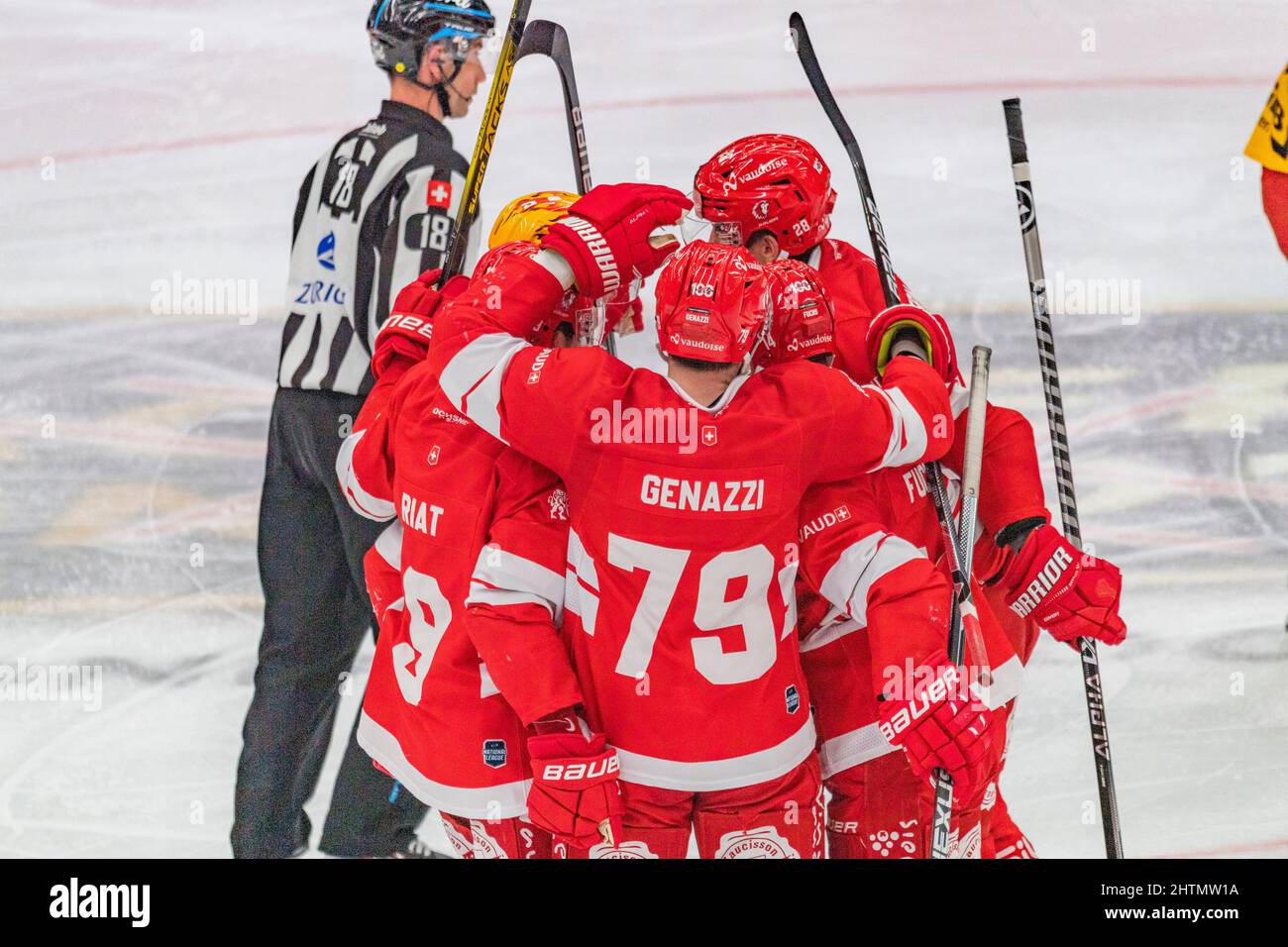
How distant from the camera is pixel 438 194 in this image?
3.20m

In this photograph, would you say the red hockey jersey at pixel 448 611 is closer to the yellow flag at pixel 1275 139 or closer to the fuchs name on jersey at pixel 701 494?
A: the fuchs name on jersey at pixel 701 494

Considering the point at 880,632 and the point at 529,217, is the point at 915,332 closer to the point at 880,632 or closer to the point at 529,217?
the point at 880,632

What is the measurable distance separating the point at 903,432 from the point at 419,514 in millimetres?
722

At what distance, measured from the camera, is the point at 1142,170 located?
4.77 meters

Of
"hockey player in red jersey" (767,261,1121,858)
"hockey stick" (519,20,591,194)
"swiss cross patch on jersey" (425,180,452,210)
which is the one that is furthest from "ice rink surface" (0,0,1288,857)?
"hockey player in red jersey" (767,261,1121,858)

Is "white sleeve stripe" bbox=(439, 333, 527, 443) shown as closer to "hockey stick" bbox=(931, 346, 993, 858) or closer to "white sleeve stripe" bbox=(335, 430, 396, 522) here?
"white sleeve stripe" bbox=(335, 430, 396, 522)

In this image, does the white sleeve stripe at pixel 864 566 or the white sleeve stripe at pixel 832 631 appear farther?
the white sleeve stripe at pixel 832 631

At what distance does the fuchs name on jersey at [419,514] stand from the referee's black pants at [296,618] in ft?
2.80

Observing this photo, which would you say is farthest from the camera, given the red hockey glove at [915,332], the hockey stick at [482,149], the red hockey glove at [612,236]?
the hockey stick at [482,149]

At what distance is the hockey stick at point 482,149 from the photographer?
101 inches

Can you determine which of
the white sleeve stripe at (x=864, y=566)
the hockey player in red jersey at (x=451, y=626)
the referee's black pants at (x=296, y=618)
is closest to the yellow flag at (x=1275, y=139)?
the white sleeve stripe at (x=864, y=566)
